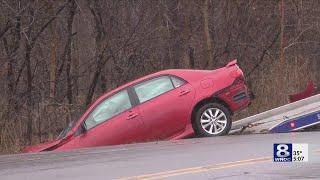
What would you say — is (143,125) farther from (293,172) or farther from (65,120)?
(65,120)

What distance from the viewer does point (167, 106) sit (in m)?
13.8

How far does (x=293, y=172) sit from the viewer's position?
901cm

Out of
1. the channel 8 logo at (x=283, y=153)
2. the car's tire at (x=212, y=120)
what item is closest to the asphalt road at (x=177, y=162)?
the channel 8 logo at (x=283, y=153)

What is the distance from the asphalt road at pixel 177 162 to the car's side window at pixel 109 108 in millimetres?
982

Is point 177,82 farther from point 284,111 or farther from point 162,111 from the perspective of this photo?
point 284,111

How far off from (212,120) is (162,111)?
1.10 meters

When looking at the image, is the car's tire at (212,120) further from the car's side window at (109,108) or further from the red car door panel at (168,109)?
the car's side window at (109,108)

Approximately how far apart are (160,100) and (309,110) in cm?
324

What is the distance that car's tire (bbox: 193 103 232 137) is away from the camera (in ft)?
45.5

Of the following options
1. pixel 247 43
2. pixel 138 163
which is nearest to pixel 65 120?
pixel 247 43

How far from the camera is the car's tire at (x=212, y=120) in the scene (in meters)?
13.9

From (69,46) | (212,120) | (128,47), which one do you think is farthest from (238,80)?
(69,46)

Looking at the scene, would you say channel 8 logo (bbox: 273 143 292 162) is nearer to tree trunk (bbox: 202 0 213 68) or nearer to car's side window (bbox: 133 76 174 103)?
car's side window (bbox: 133 76 174 103)

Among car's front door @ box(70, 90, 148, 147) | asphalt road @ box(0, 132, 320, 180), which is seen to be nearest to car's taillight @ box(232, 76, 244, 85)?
asphalt road @ box(0, 132, 320, 180)
